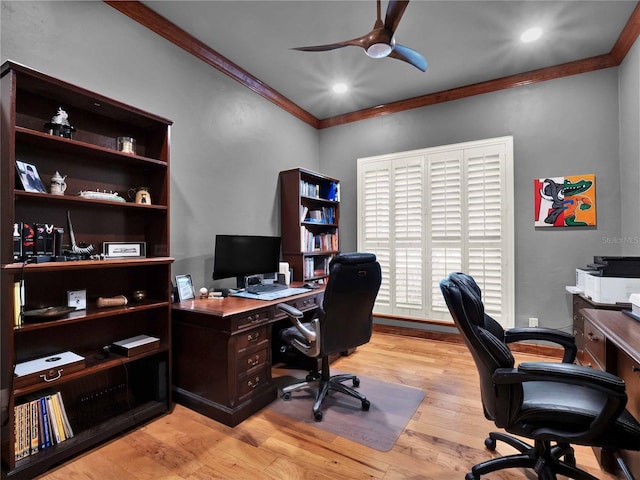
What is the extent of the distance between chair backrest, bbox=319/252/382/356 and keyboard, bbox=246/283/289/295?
84 centimetres

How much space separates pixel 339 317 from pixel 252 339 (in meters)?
0.66

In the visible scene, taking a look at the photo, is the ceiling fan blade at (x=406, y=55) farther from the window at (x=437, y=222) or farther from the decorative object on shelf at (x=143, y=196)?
the decorative object on shelf at (x=143, y=196)

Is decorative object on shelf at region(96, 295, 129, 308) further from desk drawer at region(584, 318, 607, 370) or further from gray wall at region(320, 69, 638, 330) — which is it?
gray wall at region(320, 69, 638, 330)

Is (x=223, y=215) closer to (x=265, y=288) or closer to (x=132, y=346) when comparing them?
(x=265, y=288)

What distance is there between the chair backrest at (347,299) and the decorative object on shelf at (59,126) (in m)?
1.81

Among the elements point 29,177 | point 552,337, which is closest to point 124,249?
point 29,177

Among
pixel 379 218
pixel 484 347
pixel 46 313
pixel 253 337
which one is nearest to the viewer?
pixel 484 347

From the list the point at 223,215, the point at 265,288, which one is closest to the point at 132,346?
the point at 265,288

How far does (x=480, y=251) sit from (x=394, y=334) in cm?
149

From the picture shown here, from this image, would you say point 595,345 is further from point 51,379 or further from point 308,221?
point 51,379

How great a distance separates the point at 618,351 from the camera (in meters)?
1.61

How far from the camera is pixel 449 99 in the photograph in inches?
149

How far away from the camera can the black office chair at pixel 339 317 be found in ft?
6.91

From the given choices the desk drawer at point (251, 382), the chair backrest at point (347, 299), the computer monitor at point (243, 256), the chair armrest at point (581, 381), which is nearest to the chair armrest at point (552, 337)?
the chair armrest at point (581, 381)
